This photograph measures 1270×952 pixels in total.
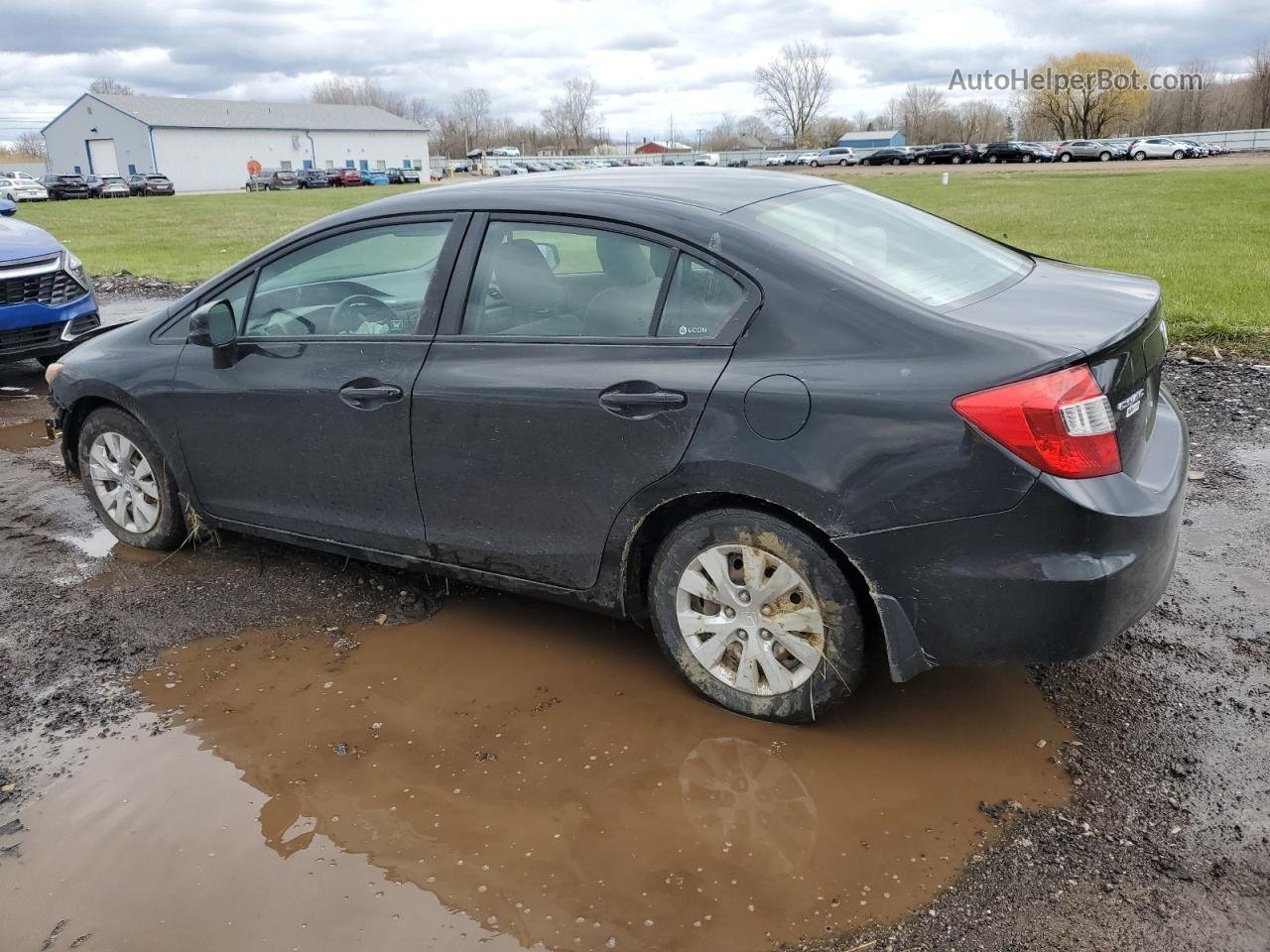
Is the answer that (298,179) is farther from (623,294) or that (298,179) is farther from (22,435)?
(623,294)

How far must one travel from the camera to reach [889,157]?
220 ft

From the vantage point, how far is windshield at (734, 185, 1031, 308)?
325 centimetres

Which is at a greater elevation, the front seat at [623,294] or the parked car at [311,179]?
the parked car at [311,179]

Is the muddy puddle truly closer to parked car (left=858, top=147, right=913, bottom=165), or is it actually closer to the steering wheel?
the steering wheel

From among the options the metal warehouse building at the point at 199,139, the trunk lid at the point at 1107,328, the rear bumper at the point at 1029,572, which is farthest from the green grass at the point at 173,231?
the metal warehouse building at the point at 199,139

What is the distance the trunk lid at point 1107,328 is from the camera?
9.29 feet

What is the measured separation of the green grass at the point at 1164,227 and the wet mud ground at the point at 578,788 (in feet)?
17.7

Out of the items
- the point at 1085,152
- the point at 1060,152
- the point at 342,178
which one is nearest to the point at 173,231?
the point at 342,178

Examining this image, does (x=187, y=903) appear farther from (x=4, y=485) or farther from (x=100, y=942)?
(x=4, y=485)

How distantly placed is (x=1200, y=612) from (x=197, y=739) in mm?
3620

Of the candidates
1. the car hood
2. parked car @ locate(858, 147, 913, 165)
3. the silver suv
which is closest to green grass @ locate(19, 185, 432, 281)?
the car hood

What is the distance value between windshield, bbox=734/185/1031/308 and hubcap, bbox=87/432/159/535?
3050 mm

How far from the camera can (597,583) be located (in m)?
3.48

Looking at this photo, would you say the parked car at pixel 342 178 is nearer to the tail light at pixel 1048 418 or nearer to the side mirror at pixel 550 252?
the side mirror at pixel 550 252
